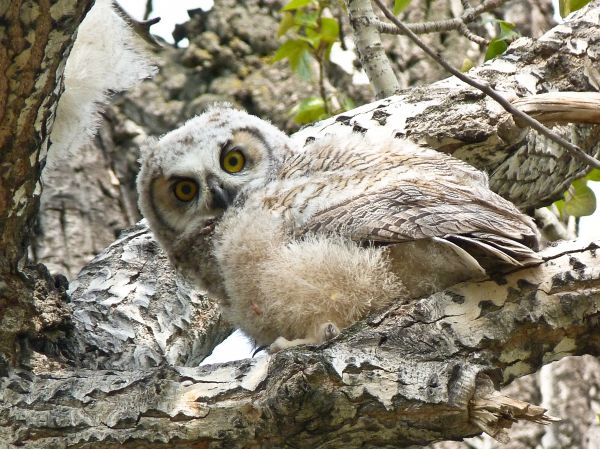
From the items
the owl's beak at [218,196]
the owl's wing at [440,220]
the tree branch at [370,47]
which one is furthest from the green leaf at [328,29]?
the owl's wing at [440,220]

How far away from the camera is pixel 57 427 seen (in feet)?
6.74

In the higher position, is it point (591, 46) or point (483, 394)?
point (591, 46)

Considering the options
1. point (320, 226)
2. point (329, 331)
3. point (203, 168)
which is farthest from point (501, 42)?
point (329, 331)

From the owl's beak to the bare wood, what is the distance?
3.06 ft

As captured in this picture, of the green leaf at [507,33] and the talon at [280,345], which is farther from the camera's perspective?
the green leaf at [507,33]

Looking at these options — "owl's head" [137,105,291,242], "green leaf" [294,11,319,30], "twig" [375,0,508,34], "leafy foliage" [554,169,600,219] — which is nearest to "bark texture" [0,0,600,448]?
"twig" [375,0,508,34]

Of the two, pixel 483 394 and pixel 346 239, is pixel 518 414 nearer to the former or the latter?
pixel 483 394

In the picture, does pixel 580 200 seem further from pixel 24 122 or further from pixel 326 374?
pixel 24 122

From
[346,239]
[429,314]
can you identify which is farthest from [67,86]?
[429,314]

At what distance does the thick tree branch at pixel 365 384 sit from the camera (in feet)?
5.91

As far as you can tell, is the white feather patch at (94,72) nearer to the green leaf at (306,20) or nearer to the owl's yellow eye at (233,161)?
the owl's yellow eye at (233,161)

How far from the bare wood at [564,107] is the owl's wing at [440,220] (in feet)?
1.61

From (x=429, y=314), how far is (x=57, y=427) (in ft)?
2.96

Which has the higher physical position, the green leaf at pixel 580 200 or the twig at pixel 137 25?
the twig at pixel 137 25
